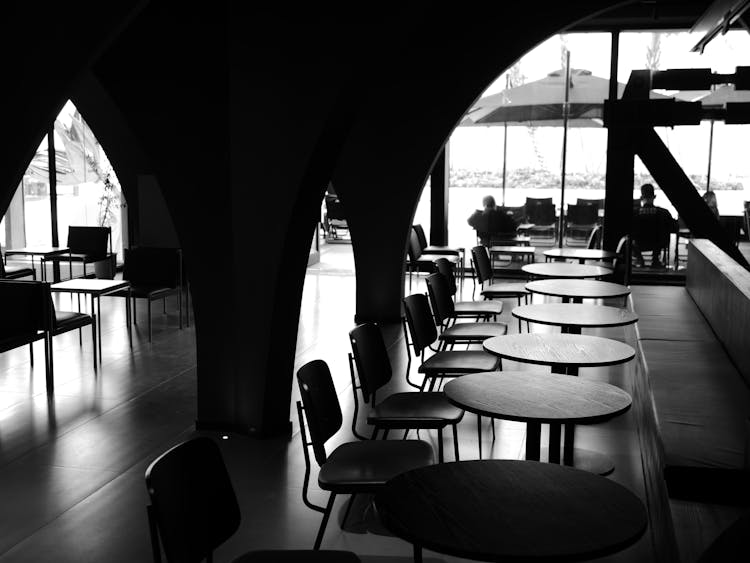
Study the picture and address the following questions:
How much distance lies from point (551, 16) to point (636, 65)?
4.06 m

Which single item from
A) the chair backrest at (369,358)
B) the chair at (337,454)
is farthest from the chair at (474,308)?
the chair at (337,454)

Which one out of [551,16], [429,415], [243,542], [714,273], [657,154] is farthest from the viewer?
[657,154]

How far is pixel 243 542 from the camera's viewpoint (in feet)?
14.1

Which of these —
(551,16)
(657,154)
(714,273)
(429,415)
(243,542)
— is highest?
(551,16)

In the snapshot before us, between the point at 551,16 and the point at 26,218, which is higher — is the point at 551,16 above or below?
above

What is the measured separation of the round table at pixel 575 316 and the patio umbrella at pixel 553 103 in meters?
7.26

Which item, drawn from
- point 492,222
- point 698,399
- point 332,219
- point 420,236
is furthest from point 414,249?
point 332,219

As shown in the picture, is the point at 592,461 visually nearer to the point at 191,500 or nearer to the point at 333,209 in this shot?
the point at 191,500

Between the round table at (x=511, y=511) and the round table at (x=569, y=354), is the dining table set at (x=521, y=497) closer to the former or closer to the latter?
the round table at (x=511, y=511)

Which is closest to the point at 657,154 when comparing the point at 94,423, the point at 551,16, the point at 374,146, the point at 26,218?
the point at 551,16

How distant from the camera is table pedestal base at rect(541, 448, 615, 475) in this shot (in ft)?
17.5

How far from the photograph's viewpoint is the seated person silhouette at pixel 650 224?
12570 millimetres

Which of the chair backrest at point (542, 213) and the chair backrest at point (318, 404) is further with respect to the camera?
the chair backrest at point (542, 213)

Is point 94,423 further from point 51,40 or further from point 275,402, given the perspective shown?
point 51,40
